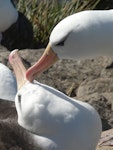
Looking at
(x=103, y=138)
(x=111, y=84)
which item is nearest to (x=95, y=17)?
(x=103, y=138)

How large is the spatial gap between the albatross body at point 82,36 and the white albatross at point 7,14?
13.3 ft

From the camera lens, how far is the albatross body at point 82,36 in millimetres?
3777

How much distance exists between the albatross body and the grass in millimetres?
3538

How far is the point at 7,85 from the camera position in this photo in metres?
4.39

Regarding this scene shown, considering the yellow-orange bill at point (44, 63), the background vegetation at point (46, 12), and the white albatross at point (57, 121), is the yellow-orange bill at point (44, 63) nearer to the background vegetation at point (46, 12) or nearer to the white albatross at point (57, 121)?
the white albatross at point (57, 121)

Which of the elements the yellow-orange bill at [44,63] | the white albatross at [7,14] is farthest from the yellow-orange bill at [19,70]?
the white albatross at [7,14]

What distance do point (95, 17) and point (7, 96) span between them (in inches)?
37.6

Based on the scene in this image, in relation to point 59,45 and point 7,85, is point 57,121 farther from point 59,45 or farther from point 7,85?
point 7,85

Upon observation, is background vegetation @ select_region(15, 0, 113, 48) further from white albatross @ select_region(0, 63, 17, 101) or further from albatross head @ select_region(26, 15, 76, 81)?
albatross head @ select_region(26, 15, 76, 81)

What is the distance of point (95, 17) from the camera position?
3807mm

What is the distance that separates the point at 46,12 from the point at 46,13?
0.04 ft

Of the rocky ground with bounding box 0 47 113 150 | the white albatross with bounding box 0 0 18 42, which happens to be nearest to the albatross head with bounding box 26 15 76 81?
the rocky ground with bounding box 0 47 113 150

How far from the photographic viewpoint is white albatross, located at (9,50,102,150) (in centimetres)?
387

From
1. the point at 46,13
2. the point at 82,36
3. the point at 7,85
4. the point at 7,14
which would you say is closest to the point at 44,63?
the point at 82,36
